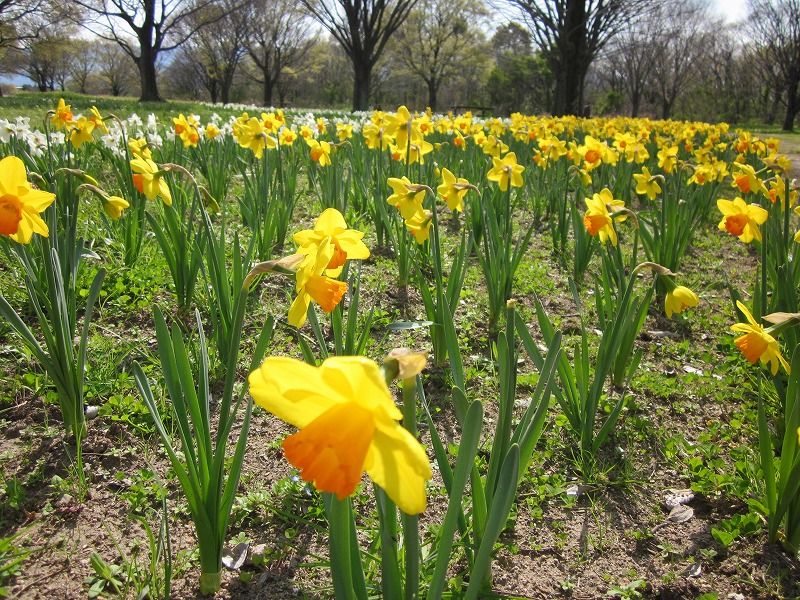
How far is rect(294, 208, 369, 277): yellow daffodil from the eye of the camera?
1.10m

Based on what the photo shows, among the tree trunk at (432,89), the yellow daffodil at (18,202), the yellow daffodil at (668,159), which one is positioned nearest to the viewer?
the yellow daffodil at (18,202)

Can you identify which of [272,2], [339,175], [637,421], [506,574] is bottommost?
[506,574]

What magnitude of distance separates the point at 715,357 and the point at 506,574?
1.87 m

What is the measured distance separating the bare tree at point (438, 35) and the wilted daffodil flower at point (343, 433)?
40.6 m

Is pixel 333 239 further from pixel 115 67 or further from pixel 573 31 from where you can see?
pixel 115 67

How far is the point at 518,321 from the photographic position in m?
1.50

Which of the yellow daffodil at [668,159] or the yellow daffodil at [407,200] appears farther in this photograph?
the yellow daffodil at [668,159]

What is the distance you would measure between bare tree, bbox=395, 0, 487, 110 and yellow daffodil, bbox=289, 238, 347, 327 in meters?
40.2

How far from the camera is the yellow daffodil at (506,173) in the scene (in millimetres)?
3006

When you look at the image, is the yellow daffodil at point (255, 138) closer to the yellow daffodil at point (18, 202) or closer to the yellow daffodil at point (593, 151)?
the yellow daffodil at point (18, 202)

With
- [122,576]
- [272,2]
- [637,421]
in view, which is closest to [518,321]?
[637,421]

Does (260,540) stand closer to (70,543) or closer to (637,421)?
(70,543)

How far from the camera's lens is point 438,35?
38844mm

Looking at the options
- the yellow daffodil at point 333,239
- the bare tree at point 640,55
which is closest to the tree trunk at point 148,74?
the yellow daffodil at point 333,239
